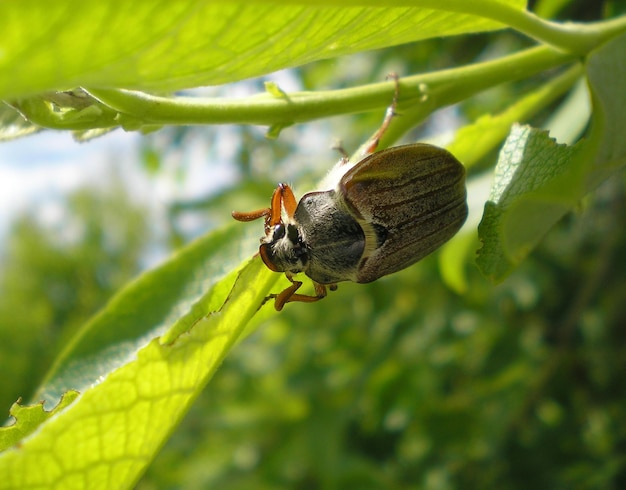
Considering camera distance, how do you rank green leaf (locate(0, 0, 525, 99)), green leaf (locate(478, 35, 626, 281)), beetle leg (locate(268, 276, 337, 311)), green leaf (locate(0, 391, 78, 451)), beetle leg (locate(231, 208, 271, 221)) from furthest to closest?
beetle leg (locate(231, 208, 271, 221)), beetle leg (locate(268, 276, 337, 311)), green leaf (locate(0, 391, 78, 451)), green leaf (locate(478, 35, 626, 281)), green leaf (locate(0, 0, 525, 99))

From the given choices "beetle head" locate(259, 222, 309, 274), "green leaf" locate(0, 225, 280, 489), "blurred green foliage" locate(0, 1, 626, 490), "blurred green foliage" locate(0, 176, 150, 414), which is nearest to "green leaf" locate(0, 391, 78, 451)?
"green leaf" locate(0, 225, 280, 489)

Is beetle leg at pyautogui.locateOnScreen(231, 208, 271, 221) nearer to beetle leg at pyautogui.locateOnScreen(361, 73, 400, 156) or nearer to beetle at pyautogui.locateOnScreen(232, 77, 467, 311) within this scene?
beetle at pyautogui.locateOnScreen(232, 77, 467, 311)

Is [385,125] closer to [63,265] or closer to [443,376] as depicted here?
[443,376]

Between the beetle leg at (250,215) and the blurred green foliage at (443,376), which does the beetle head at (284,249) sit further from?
the blurred green foliage at (443,376)

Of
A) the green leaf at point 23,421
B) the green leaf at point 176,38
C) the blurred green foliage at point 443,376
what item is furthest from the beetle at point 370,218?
the blurred green foliage at point 443,376

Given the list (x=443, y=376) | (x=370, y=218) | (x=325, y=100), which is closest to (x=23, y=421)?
(x=325, y=100)

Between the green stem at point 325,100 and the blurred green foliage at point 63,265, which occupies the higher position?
the green stem at point 325,100
